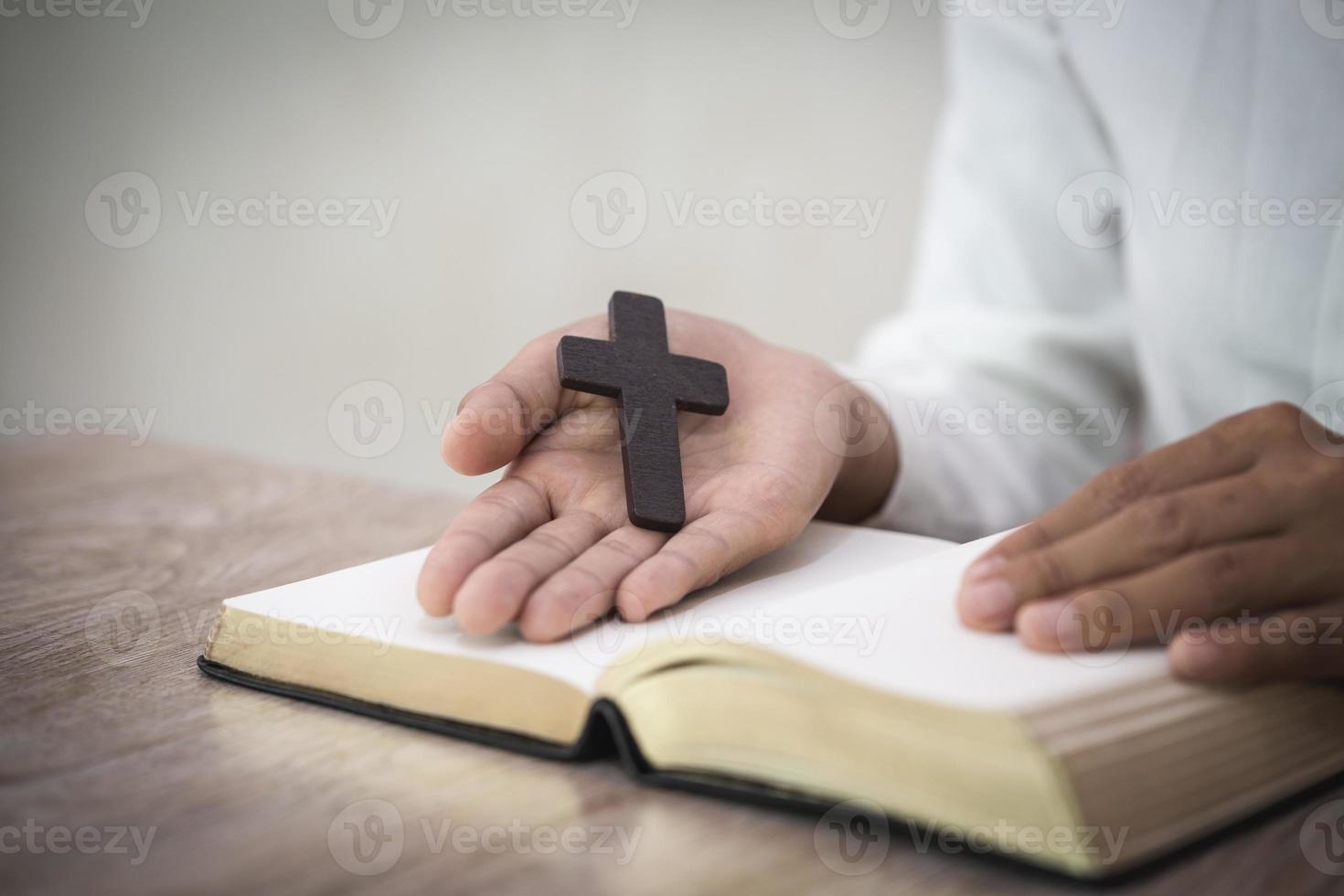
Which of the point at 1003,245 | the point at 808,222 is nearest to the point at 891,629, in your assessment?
the point at 1003,245

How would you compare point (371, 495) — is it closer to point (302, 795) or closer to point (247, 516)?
point (247, 516)

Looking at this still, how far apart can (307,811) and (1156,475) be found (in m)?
0.52

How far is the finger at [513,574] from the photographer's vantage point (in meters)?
0.61

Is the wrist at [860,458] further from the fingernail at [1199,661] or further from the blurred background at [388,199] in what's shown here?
the blurred background at [388,199]

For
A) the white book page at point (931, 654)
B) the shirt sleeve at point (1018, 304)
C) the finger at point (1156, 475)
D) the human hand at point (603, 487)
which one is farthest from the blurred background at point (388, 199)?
the white book page at point (931, 654)

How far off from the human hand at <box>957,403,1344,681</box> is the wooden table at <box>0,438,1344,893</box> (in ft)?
0.29

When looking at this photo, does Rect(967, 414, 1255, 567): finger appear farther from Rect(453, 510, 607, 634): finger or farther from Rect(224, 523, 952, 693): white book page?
Rect(453, 510, 607, 634): finger

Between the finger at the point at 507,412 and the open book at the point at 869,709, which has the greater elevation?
the finger at the point at 507,412

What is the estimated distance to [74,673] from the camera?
702 mm

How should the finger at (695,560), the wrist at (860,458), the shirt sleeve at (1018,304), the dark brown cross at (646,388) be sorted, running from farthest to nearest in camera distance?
the shirt sleeve at (1018,304), the wrist at (860,458), the dark brown cross at (646,388), the finger at (695,560)

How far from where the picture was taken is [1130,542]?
1.89 ft

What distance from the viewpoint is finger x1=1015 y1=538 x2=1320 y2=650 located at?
0.53 metres

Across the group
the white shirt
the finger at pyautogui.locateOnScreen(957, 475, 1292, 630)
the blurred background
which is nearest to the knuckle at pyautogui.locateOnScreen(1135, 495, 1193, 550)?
the finger at pyautogui.locateOnScreen(957, 475, 1292, 630)

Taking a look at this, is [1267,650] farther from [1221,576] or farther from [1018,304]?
[1018,304]
